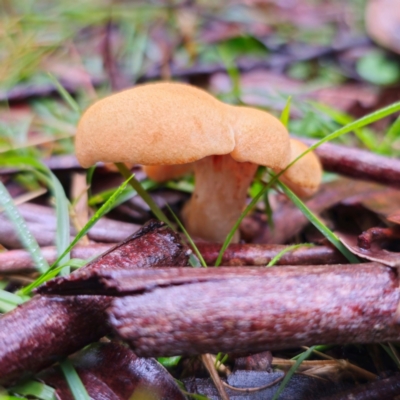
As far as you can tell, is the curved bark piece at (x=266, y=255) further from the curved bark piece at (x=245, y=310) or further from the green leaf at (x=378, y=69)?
the green leaf at (x=378, y=69)

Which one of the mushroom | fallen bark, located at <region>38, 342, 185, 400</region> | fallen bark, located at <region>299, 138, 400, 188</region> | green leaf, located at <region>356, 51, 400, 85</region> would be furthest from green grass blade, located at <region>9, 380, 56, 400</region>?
green leaf, located at <region>356, 51, 400, 85</region>

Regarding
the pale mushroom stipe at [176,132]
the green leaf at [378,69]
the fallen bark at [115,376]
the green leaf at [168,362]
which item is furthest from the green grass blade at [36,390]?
the green leaf at [378,69]

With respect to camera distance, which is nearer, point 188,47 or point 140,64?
point 140,64

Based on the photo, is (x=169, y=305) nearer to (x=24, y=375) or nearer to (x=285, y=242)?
(x=24, y=375)

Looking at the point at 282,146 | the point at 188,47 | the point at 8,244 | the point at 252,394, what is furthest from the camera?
the point at 188,47

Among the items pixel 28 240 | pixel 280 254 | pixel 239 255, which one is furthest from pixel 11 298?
pixel 280 254

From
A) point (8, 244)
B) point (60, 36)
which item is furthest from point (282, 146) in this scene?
point (60, 36)

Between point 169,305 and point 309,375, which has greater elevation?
point 169,305
